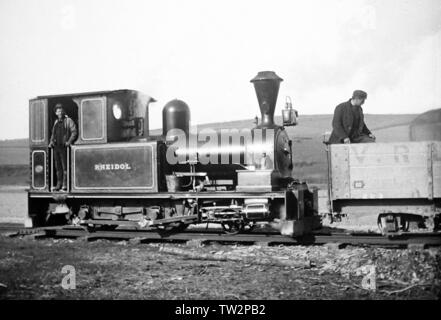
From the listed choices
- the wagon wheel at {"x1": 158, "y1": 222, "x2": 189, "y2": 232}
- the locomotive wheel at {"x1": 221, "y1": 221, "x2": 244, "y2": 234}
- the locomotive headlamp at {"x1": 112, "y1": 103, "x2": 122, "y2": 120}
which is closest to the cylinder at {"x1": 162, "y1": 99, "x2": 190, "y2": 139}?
the locomotive headlamp at {"x1": 112, "y1": 103, "x2": 122, "y2": 120}

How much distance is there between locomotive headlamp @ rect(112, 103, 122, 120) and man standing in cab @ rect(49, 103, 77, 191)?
3.30 ft

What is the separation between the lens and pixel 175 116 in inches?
410

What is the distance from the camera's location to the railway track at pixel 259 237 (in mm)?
8180

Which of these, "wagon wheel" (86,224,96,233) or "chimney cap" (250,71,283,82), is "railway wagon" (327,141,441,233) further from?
"wagon wheel" (86,224,96,233)

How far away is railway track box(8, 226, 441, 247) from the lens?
818 centimetres

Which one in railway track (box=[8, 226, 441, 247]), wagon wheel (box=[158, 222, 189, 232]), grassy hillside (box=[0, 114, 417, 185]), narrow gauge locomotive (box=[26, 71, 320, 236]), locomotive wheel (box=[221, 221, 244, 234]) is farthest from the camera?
grassy hillside (box=[0, 114, 417, 185])

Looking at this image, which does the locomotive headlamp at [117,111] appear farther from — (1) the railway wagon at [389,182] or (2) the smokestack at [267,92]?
(1) the railway wagon at [389,182]

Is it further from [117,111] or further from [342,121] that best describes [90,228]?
[342,121]

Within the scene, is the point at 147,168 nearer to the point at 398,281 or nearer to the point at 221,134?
the point at 221,134

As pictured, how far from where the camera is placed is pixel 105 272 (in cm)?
685

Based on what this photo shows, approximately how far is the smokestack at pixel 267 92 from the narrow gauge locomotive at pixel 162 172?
0.02 m

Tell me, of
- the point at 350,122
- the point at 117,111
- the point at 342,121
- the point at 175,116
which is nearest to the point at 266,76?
the point at 342,121

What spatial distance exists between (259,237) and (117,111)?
4.13 m

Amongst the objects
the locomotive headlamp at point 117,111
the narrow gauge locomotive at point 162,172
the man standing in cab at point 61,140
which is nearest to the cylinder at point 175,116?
the narrow gauge locomotive at point 162,172
